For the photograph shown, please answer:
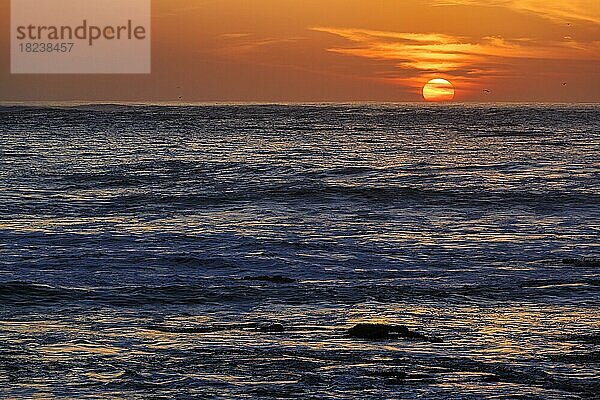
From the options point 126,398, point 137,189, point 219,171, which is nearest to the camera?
point 126,398

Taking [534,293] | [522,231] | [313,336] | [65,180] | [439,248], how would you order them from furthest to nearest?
[65,180], [522,231], [439,248], [534,293], [313,336]

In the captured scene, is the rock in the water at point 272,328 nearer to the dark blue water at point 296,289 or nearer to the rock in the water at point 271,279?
the dark blue water at point 296,289

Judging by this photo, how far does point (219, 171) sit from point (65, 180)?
8.35m

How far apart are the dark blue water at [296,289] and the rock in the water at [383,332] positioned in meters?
0.19

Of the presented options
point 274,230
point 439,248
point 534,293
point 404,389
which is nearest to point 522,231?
point 439,248

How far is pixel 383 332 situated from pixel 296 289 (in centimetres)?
317

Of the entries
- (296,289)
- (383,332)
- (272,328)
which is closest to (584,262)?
(296,289)

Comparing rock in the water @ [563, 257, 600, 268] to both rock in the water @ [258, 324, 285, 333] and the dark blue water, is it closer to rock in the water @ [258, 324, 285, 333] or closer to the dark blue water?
the dark blue water

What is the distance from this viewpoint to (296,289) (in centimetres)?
1432

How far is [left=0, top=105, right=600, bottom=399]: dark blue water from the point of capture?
9.55m

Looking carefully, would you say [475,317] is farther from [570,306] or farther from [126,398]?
[126,398]

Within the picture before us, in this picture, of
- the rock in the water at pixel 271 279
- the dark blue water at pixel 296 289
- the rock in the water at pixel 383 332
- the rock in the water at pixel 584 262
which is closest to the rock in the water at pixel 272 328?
the dark blue water at pixel 296 289

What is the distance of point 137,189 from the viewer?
105ft

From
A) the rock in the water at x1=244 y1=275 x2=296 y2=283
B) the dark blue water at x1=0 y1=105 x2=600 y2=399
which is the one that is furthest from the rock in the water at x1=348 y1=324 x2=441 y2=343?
the rock in the water at x1=244 y1=275 x2=296 y2=283
